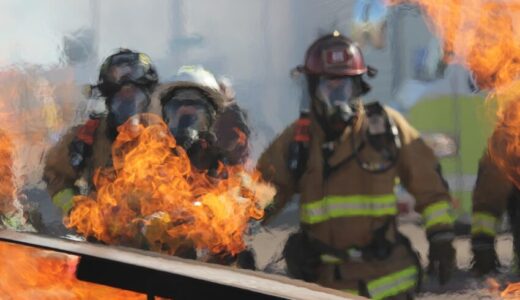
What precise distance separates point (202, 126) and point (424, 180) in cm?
135

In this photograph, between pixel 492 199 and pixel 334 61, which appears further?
pixel 334 61

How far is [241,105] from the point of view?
434 cm

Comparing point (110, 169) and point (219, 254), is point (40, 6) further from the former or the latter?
point (219, 254)

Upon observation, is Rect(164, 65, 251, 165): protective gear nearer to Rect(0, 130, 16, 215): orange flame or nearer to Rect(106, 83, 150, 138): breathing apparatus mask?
Rect(106, 83, 150, 138): breathing apparatus mask

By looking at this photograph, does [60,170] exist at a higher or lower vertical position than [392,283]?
higher

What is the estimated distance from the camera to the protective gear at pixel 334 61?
343 centimetres

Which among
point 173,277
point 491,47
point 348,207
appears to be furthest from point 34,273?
point 491,47

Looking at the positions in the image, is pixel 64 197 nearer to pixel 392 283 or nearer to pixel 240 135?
pixel 240 135

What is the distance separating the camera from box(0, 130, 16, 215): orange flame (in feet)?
16.3

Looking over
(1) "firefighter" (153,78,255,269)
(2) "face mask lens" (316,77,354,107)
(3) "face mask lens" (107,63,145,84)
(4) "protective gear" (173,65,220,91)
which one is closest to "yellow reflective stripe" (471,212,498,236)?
(2) "face mask lens" (316,77,354,107)

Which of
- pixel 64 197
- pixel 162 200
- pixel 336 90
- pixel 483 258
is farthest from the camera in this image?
pixel 483 258

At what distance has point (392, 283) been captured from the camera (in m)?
3.19

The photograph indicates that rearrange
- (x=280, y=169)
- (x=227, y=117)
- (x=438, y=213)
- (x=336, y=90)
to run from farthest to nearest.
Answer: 1. (x=227, y=117)
2. (x=336, y=90)
3. (x=280, y=169)
4. (x=438, y=213)

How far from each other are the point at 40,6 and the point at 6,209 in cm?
151
